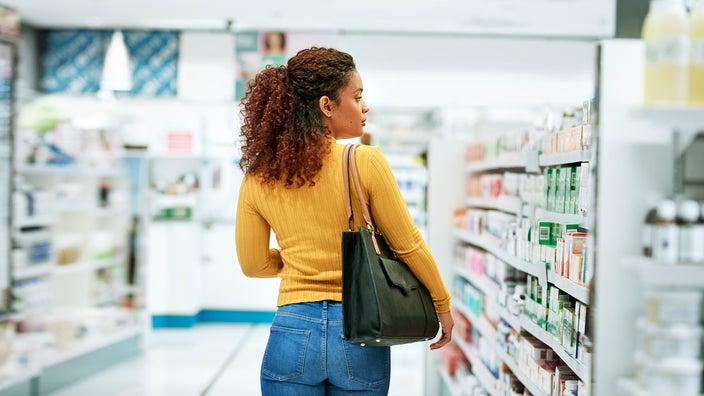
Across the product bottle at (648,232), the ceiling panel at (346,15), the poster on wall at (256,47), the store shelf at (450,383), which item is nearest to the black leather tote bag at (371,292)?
A: the product bottle at (648,232)

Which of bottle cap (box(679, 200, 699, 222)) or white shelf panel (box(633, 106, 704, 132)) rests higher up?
white shelf panel (box(633, 106, 704, 132))

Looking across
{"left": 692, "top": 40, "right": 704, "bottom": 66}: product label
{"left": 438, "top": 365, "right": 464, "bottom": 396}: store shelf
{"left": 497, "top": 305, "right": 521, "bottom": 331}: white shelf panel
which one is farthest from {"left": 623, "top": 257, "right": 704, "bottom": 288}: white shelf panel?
{"left": 438, "top": 365, "right": 464, "bottom": 396}: store shelf

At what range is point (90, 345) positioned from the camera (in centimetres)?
574

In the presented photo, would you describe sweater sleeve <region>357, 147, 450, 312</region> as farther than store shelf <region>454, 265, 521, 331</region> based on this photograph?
No

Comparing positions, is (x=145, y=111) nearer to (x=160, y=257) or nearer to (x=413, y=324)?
(x=160, y=257)

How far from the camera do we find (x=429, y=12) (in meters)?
8.56

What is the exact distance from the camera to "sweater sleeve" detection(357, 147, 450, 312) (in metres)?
1.84

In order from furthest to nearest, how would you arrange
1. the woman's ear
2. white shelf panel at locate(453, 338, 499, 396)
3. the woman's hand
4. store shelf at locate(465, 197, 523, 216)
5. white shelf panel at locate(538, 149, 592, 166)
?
white shelf panel at locate(453, 338, 499, 396), store shelf at locate(465, 197, 523, 216), white shelf panel at locate(538, 149, 592, 166), the woman's hand, the woman's ear

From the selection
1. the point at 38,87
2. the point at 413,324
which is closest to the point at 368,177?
the point at 413,324

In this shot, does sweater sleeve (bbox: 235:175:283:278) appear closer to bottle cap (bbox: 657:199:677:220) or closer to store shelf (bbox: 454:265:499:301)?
bottle cap (bbox: 657:199:677:220)

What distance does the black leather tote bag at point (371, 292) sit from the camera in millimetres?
1794

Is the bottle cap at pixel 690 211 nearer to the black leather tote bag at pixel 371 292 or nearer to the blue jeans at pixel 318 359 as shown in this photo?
the black leather tote bag at pixel 371 292

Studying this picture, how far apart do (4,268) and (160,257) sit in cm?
366

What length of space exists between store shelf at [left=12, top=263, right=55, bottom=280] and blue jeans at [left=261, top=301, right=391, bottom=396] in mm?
3472
